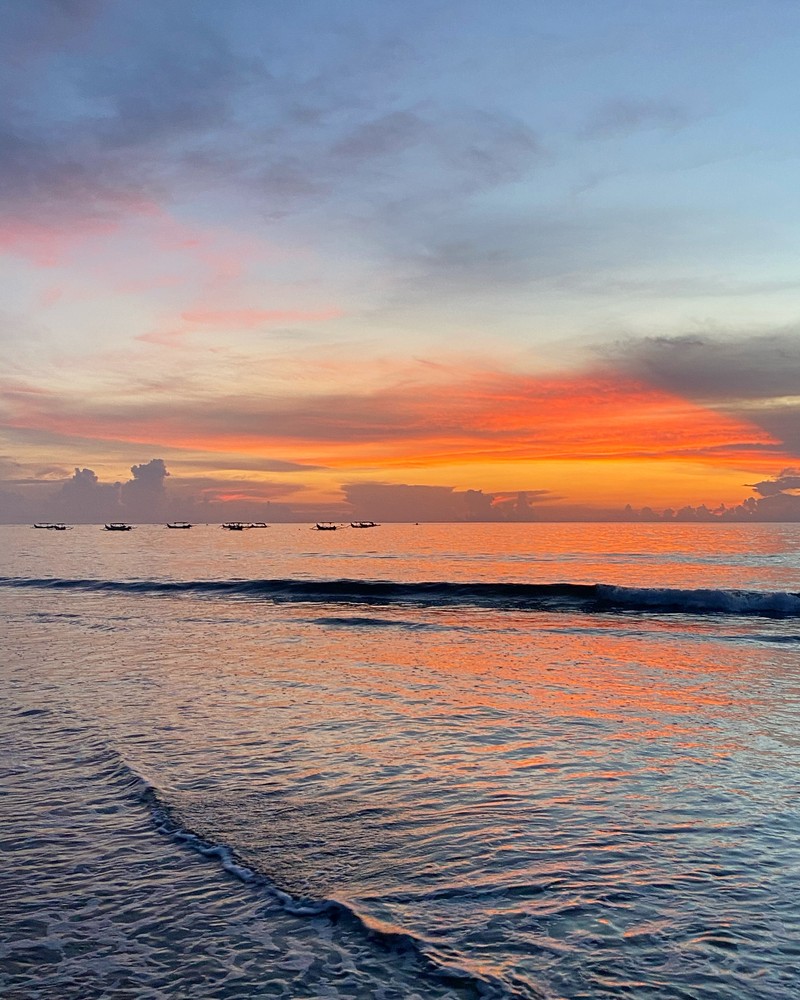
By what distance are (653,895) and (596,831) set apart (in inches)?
72.6

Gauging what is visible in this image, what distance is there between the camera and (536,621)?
38875 mm

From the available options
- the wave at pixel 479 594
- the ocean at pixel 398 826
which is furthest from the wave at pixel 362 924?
the wave at pixel 479 594

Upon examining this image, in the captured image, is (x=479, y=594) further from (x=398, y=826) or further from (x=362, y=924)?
(x=362, y=924)

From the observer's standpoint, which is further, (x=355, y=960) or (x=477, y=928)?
(x=477, y=928)

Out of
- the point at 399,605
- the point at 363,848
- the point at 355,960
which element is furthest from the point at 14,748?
the point at 399,605

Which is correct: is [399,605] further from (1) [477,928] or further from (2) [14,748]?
(1) [477,928]

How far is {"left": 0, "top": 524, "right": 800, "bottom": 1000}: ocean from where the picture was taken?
6973mm

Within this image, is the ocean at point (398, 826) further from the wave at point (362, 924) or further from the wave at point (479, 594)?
the wave at point (479, 594)

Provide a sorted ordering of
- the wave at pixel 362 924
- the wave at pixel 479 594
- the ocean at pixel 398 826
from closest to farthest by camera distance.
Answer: the wave at pixel 362 924 < the ocean at pixel 398 826 < the wave at pixel 479 594

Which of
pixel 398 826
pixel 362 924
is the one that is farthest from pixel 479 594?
pixel 362 924

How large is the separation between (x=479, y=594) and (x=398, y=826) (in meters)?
42.2

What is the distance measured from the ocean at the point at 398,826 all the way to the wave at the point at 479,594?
19.1 meters

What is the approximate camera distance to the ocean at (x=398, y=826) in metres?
6.97

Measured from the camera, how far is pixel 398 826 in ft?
33.6
